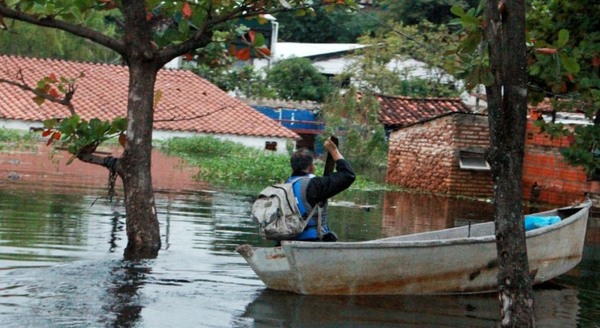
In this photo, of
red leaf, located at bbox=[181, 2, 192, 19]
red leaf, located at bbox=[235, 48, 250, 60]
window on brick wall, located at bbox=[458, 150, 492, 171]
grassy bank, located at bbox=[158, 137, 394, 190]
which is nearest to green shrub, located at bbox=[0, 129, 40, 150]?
grassy bank, located at bbox=[158, 137, 394, 190]

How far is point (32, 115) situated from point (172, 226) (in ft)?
69.8

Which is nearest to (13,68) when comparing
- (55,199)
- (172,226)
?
(55,199)

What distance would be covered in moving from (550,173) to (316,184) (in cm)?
1864

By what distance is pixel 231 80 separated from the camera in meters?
46.8

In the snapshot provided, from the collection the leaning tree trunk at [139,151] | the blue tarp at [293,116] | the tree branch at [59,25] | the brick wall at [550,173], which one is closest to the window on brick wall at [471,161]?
the brick wall at [550,173]

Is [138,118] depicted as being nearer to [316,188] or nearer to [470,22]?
[316,188]

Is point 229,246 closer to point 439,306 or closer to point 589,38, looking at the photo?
point 439,306

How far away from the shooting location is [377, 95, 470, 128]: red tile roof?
3694 centimetres

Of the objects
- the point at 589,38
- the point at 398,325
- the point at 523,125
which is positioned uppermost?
the point at 589,38

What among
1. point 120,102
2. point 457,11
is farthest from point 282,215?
point 120,102

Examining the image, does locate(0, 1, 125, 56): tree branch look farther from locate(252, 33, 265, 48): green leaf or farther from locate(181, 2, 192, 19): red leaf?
locate(252, 33, 265, 48): green leaf

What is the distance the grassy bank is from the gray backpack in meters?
15.0

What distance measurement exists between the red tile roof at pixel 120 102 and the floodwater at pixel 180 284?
60.6ft

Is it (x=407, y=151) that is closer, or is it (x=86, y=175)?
(x=86, y=175)
